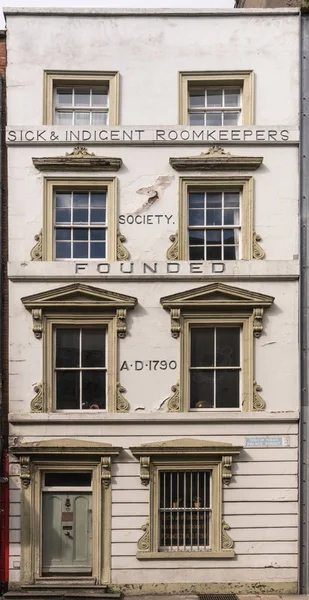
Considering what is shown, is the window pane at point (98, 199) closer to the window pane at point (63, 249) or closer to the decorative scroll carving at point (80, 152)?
the decorative scroll carving at point (80, 152)

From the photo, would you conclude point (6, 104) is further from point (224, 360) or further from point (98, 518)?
point (98, 518)

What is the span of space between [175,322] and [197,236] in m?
2.13

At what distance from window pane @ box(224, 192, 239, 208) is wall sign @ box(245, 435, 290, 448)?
5354 mm

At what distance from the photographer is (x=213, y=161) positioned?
40.2ft

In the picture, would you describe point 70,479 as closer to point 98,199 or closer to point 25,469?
point 25,469

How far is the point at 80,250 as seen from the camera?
1251 cm

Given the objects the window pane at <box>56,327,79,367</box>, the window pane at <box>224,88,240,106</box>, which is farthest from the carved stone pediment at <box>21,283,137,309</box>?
the window pane at <box>224,88,240,106</box>

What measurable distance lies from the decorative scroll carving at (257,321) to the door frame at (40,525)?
461 centimetres

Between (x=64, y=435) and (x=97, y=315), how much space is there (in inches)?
110

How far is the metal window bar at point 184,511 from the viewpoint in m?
12.1

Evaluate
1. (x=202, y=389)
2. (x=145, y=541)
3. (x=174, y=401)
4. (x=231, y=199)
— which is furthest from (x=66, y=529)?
(x=231, y=199)

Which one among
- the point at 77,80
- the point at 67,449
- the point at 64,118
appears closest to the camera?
the point at 67,449

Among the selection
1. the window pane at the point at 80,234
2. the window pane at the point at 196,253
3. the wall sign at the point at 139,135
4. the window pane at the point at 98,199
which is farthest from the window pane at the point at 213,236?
the window pane at the point at 80,234

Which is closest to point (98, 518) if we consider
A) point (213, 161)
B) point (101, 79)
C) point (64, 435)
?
point (64, 435)
